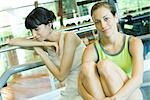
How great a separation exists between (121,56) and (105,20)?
25cm

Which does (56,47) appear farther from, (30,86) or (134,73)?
(30,86)

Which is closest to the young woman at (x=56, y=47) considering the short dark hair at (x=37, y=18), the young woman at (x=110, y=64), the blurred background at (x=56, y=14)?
the short dark hair at (x=37, y=18)

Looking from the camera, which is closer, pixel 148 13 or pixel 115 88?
pixel 115 88

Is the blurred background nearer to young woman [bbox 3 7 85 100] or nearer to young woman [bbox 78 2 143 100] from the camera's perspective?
young woman [bbox 3 7 85 100]

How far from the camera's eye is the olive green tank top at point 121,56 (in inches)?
70.9

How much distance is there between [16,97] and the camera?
144 inches

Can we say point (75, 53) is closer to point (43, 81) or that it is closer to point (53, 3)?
point (43, 81)

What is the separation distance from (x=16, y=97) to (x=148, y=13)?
1.93 m

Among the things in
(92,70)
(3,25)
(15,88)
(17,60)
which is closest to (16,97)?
(15,88)

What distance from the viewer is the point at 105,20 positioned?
1.74 metres

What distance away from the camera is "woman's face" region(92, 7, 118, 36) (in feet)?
5.66

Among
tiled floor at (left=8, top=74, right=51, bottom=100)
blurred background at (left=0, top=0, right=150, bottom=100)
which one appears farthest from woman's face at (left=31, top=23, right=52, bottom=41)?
tiled floor at (left=8, top=74, right=51, bottom=100)

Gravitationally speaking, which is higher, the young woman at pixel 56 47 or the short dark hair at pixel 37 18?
the short dark hair at pixel 37 18

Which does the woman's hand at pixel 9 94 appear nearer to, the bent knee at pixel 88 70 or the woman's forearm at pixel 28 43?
the woman's forearm at pixel 28 43
